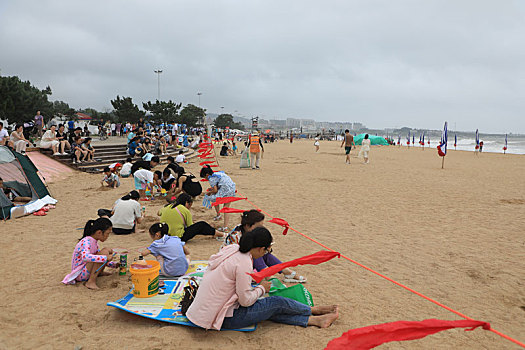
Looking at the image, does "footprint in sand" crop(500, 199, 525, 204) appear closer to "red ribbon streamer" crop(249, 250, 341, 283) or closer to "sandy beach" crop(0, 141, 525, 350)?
"sandy beach" crop(0, 141, 525, 350)

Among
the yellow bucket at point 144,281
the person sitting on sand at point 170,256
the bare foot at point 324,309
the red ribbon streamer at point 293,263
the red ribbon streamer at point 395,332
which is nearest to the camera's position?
the red ribbon streamer at point 395,332

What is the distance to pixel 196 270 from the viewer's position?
175 inches

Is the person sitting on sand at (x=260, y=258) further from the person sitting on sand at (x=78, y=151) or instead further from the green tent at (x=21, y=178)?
the person sitting on sand at (x=78, y=151)

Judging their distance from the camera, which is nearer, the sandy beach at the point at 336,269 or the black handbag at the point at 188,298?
the sandy beach at the point at 336,269

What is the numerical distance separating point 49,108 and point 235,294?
1843 inches

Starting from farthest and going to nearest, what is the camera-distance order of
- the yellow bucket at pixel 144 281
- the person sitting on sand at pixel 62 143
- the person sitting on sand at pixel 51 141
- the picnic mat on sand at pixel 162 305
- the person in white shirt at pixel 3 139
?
the person sitting on sand at pixel 62 143 → the person sitting on sand at pixel 51 141 → the person in white shirt at pixel 3 139 → the yellow bucket at pixel 144 281 → the picnic mat on sand at pixel 162 305

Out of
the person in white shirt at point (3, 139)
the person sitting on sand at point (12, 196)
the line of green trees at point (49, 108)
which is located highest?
the line of green trees at point (49, 108)

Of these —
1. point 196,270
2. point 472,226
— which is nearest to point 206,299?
point 196,270

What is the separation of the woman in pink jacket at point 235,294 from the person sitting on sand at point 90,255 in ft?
5.63

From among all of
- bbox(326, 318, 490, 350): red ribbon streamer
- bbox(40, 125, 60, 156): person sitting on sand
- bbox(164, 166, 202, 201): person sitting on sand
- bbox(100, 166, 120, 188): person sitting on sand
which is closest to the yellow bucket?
bbox(326, 318, 490, 350): red ribbon streamer

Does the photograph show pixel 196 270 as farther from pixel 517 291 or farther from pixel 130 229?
pixel 517 291

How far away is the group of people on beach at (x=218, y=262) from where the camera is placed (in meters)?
2.97

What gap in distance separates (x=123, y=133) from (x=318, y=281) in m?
30.8

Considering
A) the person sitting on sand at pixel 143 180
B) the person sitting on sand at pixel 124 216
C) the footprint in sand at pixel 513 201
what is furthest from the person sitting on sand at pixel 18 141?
the footprint in sand at pixel 513 201
